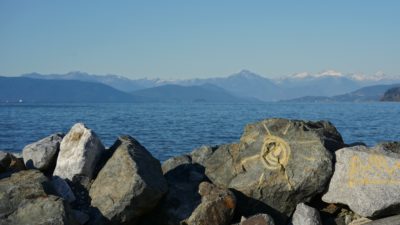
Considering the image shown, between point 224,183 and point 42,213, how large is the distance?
4.00 metres

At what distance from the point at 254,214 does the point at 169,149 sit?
21.9m

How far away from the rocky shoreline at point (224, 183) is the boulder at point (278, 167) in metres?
0.02

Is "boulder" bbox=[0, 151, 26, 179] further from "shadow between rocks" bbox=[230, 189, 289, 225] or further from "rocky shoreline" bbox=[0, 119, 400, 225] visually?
"shadow between rocks" bbox=[230, 189, 289, 225]

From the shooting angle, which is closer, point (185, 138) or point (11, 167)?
point (11, 167)

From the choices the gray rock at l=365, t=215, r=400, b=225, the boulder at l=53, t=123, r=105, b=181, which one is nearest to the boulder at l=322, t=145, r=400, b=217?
the gray rock at l=365, t=215, r=400, b=225

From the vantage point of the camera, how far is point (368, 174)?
10.0 metres

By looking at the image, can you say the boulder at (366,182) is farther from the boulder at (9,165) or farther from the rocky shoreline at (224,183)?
the boulder at (9,165)

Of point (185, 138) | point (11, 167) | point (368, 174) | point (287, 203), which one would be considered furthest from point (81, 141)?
point (185, 138)

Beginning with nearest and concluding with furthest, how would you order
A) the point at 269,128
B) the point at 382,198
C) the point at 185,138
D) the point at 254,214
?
the point at 382,198, the point at 254,214, the point at 269,128, the point at 185,138

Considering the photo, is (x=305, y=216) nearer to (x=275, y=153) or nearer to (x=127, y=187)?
(x=275, y=153)

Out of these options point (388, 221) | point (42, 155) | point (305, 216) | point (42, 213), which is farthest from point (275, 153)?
point (42, 155)

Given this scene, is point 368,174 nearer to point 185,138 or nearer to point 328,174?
point 328,174

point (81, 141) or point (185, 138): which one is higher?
point (81, 141)

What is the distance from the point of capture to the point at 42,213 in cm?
849
